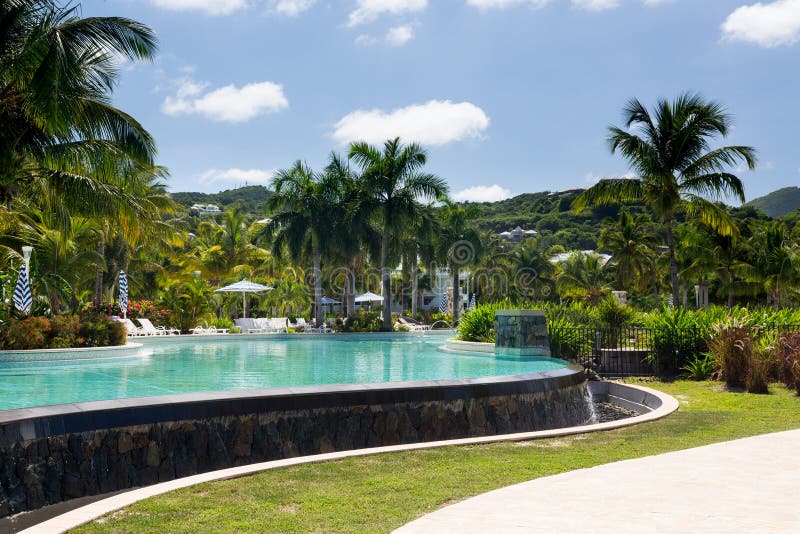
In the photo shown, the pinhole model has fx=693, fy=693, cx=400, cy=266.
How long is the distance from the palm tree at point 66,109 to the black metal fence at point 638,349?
455 inches

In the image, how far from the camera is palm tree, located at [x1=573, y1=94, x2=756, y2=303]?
2336 cm

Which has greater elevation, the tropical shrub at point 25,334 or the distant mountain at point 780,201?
the distant mountain at point 780,201

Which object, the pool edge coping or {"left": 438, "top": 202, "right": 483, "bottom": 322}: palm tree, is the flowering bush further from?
{"left": 438, "top": 202, "right": 483, "bottom": 322}: palm tree

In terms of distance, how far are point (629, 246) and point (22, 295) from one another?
1538 inches

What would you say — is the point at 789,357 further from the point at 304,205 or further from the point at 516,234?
the point at 516,234

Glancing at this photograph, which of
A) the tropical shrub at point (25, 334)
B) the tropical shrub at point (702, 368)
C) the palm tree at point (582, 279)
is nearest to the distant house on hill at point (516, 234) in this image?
the palm tree at point (582, 279)

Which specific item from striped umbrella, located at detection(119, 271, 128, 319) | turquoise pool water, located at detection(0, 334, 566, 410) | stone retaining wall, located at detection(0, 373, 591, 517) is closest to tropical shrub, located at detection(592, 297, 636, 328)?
turquoise pool water, located at detection(0, 334, 566, 410)

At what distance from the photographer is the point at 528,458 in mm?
7082

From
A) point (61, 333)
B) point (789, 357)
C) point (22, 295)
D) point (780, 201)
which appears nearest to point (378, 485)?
point (789, 357)

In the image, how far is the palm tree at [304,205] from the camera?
32.0 m

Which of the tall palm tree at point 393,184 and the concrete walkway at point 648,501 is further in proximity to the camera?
the tall palm tree at point 393,184

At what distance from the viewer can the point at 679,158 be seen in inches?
936

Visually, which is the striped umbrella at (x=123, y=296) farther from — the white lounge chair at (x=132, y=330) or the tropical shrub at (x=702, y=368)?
the tropical shrub at (x=702, y=368)

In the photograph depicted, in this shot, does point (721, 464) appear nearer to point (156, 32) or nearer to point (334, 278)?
point (156, 32)
